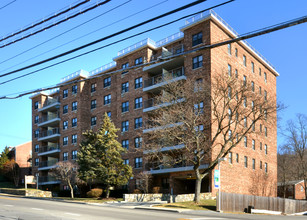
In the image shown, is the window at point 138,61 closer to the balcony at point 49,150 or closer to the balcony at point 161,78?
the balcony at point 161,78

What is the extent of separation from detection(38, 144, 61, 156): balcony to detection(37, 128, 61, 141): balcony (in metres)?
1.48

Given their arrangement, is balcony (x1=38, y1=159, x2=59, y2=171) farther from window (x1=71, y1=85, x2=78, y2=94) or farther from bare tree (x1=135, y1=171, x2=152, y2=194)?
bare tree (x1=135, y1=171, x2=152, y2=194)

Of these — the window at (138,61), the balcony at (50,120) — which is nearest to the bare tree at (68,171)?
the balcony at (50,120)

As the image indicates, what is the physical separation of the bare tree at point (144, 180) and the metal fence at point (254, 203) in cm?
1235

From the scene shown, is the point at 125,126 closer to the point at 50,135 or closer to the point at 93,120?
the point at 93,120

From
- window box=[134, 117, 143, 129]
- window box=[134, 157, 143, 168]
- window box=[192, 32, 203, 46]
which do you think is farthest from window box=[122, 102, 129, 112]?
window box=[192, 32, 203, 46]

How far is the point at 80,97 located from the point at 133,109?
1212cm

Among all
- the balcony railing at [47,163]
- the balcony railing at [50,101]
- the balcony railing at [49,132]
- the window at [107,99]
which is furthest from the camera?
the balcony railing at [50,101]

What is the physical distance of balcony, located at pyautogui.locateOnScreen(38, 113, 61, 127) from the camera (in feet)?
191

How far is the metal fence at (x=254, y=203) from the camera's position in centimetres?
2766

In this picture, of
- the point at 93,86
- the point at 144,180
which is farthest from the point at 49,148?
the point at 144,180

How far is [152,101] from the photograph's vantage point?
43.6 metres

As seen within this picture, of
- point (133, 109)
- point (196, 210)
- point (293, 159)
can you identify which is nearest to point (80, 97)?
point (133, 109)

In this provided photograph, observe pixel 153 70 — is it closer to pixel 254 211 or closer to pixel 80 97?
pixel 80 97
